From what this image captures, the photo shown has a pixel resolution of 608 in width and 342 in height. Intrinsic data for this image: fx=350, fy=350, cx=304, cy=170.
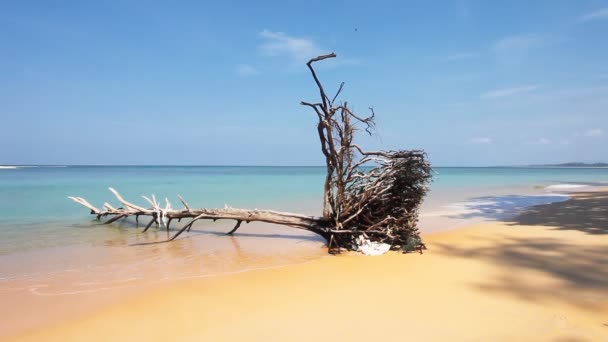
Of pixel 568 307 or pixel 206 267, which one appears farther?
pixel 206 267

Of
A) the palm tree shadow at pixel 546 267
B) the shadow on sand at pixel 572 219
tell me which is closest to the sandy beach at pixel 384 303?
the palm tree shadow at pixel 546 267

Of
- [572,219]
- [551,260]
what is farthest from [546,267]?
[572,219]

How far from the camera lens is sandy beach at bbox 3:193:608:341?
3395mm

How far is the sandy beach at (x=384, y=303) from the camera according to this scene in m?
3.39

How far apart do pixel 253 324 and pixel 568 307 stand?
347 centimetres

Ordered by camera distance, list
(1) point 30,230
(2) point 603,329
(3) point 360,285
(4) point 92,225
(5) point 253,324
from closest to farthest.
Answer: (2) point 603,329, (5) point 253,324, (3) point 360,285, (1) point 30,230, (4) point 92,225

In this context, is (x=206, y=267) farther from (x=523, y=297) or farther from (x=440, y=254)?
(x=523, y=297)

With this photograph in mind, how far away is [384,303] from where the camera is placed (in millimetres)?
4066

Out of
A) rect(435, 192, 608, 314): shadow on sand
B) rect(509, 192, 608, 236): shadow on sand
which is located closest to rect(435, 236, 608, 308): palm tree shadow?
rect(435, 192, 608, 314): shadow on sand

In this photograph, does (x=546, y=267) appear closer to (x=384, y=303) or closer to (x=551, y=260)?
(x=551, y=260)

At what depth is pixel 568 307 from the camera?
153 inches

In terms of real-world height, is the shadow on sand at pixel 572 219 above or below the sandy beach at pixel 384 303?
above

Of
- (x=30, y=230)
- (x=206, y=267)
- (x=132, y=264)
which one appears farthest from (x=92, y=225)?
(x=206, y=267)

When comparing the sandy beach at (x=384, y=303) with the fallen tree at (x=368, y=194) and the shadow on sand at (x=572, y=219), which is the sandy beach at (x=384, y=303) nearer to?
the fallen tree at (x=368, y=194)
